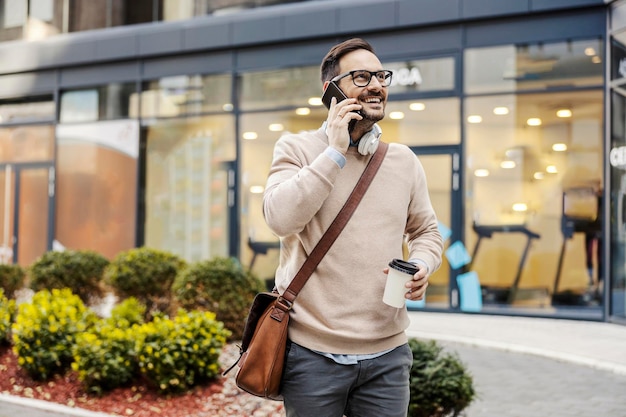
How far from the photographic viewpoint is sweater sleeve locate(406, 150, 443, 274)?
2.76m

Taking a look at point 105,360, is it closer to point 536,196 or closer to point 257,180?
point 536,196

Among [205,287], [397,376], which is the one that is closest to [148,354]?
[205,287]

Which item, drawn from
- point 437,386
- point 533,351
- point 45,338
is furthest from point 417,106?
point 437,386

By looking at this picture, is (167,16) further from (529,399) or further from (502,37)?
(529,399)

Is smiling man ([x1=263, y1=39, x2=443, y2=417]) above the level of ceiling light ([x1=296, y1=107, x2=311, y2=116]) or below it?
below

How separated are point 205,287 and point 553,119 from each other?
21.4 ft

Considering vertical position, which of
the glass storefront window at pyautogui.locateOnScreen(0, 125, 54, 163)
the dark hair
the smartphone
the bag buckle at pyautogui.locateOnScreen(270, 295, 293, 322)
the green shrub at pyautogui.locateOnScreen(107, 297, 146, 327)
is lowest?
the green shrub at pyautogui.locateOnScreen(107, 297, 146, 327)

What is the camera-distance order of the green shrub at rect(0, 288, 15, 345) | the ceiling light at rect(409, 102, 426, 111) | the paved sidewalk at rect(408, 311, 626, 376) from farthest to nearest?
the ceiling light at rect(409, 102, 426, 111) → the paved sidewalk at rect(408, 311, 626, 376) → the green shrub at rect(0, 288, 15, 345)

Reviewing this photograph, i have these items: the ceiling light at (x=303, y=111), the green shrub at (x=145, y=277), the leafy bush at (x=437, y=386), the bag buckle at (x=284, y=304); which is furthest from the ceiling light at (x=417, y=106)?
the bag buckle at (x=284, y=304)

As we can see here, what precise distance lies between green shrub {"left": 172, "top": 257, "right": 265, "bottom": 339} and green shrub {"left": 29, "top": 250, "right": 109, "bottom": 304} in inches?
102

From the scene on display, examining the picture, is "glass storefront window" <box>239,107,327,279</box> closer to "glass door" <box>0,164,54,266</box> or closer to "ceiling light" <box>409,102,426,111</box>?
"ceiling light" <box>409,102,426,111</box>

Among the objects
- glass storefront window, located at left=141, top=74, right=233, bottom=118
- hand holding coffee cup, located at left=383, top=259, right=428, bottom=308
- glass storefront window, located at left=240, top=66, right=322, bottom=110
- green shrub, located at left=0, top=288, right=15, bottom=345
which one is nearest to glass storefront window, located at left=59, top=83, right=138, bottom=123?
glass storefront window, located at left=141, top=74, right=233, bottom=118

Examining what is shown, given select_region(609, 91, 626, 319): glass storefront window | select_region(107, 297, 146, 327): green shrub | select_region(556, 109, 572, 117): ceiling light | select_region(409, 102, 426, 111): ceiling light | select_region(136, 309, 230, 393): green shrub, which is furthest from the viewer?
select_region(409, 102, 426, 111): ceiling light

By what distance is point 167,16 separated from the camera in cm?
1523
